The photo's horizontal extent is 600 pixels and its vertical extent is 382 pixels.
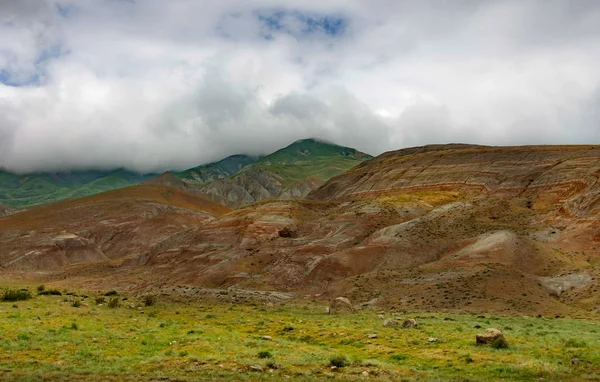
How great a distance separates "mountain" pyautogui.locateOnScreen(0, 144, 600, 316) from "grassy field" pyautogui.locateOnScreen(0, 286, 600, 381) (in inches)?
616

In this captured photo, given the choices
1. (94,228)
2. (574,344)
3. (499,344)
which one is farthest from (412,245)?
(94,228)

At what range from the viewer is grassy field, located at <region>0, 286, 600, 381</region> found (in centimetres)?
1878

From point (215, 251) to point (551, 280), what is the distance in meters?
55.3

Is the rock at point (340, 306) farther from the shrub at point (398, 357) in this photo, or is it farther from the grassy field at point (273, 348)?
the shrub at point (398, 357)

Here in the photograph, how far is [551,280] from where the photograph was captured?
52.2m

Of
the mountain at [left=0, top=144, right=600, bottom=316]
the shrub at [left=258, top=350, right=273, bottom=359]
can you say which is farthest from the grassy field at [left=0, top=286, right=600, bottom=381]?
the mountain at [left=0, top=144, right=600, bottom=316]

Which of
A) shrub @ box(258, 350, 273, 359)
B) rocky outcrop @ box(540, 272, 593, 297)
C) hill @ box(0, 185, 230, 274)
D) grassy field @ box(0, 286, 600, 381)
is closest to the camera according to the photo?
grassy field @ box(0, 286, 600, 381)

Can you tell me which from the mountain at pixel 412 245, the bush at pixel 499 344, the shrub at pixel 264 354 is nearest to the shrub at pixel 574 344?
the bush at pixel 499 344

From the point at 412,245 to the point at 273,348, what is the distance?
1878 inches

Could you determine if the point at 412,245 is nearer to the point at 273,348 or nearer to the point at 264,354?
the point at 273,348

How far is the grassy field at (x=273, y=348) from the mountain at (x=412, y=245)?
51.3 ft

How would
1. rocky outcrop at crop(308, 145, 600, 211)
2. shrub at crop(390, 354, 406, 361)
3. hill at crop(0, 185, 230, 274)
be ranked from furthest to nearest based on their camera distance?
hill at crop(0, 185, 230, 274)
rocky outcrop at crop(308, 145, 600, 211)
shrub at crop(390, 354, 406, 361)

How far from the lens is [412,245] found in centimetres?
6912

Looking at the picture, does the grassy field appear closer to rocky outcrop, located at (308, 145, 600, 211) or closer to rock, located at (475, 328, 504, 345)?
rock, located at (475, 328, 504, 345)
